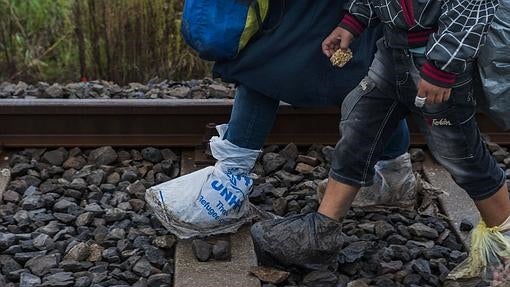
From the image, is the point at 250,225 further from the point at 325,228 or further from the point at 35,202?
the point at 35,202

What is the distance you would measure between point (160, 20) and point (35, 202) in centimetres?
226

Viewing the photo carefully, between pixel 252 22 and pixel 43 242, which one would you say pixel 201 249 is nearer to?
pixel 43 242

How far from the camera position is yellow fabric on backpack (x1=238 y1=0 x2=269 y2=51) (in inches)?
141

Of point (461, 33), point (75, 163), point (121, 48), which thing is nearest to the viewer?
point (461, 33)

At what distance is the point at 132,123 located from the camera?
4938 mm

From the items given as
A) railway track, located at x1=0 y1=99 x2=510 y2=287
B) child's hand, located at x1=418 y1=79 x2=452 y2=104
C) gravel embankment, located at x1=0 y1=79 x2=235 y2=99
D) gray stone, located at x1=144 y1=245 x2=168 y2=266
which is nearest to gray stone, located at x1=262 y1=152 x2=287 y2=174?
railway track, located at x1=0 y1=99 x2=510 y2=287

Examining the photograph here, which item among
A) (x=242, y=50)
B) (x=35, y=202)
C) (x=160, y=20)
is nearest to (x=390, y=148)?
(x=242, y=50)

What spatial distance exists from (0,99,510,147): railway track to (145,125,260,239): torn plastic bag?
1.02 metres

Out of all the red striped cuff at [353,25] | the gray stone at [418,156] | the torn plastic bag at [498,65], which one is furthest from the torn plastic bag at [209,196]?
the gray stone at [418,156]

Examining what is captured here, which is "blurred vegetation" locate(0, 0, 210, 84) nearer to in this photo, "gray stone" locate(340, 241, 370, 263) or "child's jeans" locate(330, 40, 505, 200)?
"gray stone" locate(340, 241, 370, 263)

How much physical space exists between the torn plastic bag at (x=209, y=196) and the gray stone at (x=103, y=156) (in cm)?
92

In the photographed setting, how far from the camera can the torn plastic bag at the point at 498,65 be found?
3066mm

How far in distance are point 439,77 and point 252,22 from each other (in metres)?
0.81

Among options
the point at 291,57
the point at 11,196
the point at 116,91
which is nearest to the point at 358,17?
the point at 291,57
